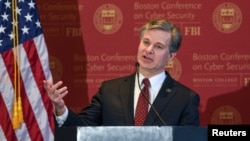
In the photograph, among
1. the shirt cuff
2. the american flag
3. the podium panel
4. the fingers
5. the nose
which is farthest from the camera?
the american flag

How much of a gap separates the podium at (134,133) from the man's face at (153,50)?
1.31 meters

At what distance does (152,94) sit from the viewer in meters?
2.99

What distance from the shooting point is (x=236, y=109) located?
13.0 ft

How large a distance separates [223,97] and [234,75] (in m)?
0.20

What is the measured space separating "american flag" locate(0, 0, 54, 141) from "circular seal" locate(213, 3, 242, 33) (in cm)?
141

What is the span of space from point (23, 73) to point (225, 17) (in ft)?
5.48

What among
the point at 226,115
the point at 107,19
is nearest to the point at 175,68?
the point at 226,115

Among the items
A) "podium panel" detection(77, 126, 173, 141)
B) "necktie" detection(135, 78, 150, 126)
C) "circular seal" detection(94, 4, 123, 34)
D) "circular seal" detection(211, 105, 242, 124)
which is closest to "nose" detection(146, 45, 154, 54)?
"necktie" detection(135, 78, 150, 126)

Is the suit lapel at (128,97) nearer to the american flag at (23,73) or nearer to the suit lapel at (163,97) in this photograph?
the suit lapel at (163,97)

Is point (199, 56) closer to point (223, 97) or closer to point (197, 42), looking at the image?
point (197, 42)

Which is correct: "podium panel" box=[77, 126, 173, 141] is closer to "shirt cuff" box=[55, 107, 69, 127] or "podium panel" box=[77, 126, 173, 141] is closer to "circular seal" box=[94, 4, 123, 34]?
"shirt cuff" box=[55, 107, 69, 127]

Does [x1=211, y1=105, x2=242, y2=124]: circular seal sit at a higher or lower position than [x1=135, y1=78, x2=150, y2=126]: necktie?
lower

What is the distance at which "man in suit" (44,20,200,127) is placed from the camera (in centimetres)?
287

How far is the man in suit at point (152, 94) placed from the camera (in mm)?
2869
